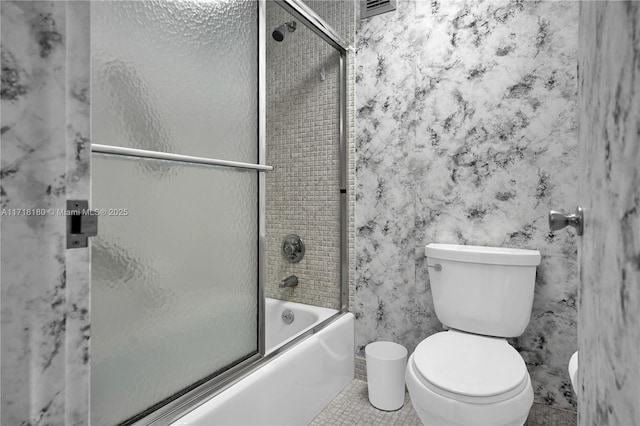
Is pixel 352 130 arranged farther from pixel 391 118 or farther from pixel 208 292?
pixel 208 292

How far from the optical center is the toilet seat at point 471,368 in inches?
44.8

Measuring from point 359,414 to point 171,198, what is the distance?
136cm

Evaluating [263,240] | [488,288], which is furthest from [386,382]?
[263,240]

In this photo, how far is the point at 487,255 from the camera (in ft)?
5.15

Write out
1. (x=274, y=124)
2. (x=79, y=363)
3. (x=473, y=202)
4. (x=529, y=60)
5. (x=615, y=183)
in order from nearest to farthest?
(x=615, y=183) < (x=79, y=363) < (x=529, y=60) < (x=473, y=202) < (x=274, y=124)

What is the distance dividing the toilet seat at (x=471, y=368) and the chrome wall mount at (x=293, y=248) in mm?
915

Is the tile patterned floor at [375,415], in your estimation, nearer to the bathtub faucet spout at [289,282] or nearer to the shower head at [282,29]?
the bathtub faucet spout at [289,282]

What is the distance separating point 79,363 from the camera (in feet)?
1.45

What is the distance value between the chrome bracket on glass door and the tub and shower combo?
515 millimetres

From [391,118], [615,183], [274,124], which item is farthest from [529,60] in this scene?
[615,183]

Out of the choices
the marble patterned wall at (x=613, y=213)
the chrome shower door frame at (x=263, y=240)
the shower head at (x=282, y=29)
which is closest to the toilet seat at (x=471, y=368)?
the chrome shower door frame at (x=263, y=240)

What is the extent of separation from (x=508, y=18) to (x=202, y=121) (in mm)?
1497

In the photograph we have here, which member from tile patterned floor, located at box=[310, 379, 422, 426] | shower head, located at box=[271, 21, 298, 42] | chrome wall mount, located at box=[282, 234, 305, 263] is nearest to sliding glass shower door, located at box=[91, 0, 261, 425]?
shower head, located at box=[271, 21, 298, 42]

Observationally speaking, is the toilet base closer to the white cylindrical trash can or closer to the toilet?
the toilet
